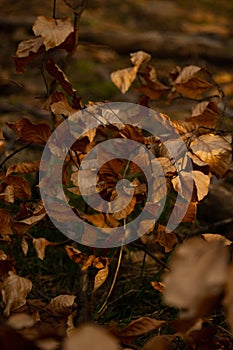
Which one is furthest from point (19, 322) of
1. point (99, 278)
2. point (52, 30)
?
point (52, 30)

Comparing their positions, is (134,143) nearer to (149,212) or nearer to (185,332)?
(149,212)

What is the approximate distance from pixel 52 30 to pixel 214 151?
52cm

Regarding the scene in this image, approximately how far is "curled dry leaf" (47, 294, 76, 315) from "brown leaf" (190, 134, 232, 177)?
45cm

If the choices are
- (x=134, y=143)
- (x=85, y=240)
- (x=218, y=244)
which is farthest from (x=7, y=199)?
(x=218, y=244)

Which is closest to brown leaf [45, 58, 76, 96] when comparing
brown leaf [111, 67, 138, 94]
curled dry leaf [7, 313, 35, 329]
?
brown leaf [111, 67, 138, 94]

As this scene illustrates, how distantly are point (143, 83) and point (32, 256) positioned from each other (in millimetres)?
658

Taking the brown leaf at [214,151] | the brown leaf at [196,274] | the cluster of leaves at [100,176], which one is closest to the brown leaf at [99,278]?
the cluster of leaves at [100,176]

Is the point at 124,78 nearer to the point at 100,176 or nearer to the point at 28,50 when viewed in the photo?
the point at 28,50

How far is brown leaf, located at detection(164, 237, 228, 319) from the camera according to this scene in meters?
0.71

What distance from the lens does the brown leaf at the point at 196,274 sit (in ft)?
2.33

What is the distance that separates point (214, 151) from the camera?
139 centimetres

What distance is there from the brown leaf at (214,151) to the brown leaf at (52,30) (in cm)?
43

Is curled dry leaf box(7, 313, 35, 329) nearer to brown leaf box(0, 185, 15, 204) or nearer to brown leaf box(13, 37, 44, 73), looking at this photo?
brown leaf box(0, 185, 15, 204)

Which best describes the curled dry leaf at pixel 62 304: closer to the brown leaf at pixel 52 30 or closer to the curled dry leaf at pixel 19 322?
the curled dry leaf at pixel 19 322
